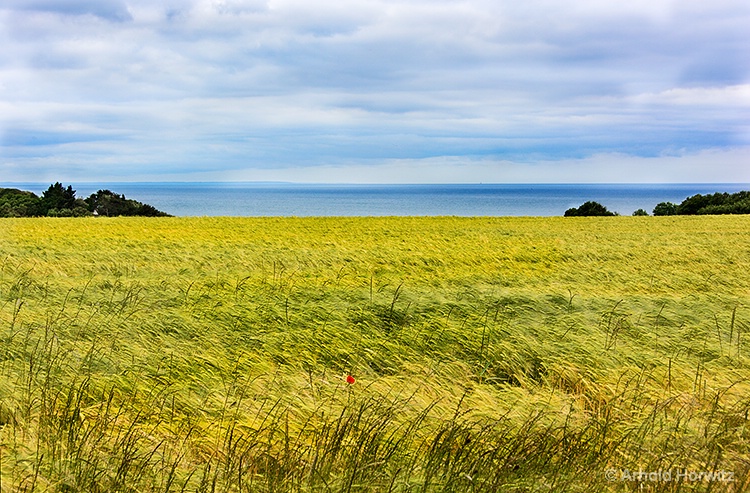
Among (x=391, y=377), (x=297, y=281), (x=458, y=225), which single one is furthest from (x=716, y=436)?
(x=458, y=225)

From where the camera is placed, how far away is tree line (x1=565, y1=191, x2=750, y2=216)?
47344 mm

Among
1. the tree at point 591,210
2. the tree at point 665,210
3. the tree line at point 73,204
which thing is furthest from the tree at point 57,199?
the tree at point 665,210

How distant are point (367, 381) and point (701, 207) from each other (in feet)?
186

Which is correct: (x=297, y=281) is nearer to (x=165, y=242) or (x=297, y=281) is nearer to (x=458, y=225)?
(x=165, y=242)

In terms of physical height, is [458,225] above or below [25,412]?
above

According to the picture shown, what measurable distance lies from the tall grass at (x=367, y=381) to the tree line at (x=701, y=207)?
40.0 meters

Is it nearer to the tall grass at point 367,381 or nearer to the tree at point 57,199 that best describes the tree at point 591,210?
the tall grass at point 367,381

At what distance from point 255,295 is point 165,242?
979cm

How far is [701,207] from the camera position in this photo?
52.7 m

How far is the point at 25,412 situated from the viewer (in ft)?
14.2

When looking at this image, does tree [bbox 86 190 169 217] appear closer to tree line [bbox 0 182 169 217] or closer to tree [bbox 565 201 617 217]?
tree line [bbox 0 182 169 217]

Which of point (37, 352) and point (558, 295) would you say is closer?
point (37, 352)

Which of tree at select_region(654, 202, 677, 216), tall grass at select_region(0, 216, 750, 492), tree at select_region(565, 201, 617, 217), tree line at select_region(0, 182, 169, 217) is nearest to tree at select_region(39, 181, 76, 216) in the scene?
tree line at select_region(0, 182, 169, 217)

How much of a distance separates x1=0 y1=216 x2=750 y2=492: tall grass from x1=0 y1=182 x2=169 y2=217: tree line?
30311 millimetres
